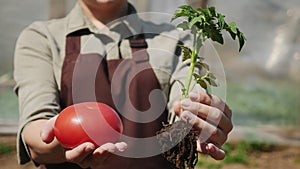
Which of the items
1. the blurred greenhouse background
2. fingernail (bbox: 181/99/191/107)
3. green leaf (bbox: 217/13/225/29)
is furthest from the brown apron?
the blurred greenhouse background

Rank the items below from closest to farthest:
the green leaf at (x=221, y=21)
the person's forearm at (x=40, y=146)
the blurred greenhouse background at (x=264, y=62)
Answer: the green leaf at (x=221, y=21)
the person's forearm at (x=40, y=146)
the blurred greenhouse background at (x=264, y=62)

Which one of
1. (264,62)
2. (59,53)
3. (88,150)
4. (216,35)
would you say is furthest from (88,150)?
(264,62)

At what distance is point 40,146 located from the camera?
1565 millimetres

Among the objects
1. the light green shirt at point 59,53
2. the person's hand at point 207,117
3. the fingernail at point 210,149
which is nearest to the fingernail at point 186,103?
the person's hand at point 207,117

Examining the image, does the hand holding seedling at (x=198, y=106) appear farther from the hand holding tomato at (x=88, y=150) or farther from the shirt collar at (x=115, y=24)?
the shirt collar at (x=115, y=24)

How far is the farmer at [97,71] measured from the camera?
1635 mm

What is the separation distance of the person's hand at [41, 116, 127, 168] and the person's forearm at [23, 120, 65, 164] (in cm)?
15

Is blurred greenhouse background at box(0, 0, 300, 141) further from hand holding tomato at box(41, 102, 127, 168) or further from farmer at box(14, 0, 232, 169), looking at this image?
hand holding tomato at box(41, 102, 127, 168)

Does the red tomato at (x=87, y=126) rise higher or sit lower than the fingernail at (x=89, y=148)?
higher

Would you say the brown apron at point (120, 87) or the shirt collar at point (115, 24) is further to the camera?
the shirt collar at point (115, 24)

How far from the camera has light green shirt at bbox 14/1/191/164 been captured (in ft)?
5.43

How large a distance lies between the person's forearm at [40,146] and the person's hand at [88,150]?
0.15m

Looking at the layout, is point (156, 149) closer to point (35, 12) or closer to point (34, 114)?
point (34, 114)

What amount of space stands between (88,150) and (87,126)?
5 cm
